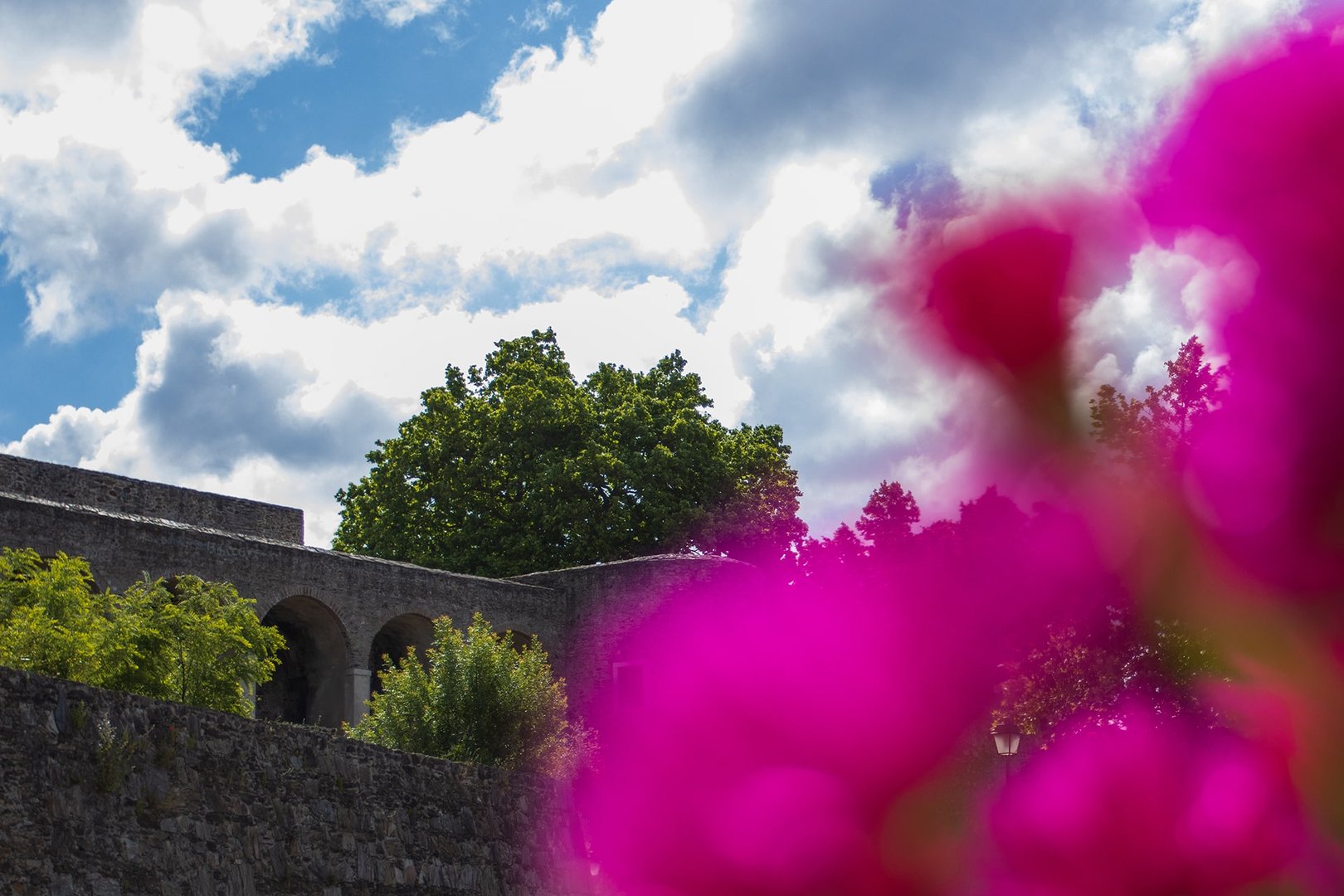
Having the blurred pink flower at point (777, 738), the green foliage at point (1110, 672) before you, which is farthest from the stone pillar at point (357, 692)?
the green foliage at point (1110, 672)

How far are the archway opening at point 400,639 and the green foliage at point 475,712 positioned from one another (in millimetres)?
4773

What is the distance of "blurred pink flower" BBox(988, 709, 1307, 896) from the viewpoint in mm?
12930

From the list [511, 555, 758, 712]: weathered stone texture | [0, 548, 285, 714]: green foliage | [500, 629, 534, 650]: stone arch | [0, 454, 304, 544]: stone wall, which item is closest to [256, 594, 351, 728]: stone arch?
[0, 454, 304, 544]: stone wall

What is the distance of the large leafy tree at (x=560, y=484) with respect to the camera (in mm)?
35969

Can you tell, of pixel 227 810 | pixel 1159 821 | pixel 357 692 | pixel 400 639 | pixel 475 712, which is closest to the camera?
pixel 227 810

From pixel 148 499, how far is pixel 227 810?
1587 cm

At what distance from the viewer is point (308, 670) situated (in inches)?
999

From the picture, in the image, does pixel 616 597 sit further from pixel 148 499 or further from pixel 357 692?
pixel 148 499

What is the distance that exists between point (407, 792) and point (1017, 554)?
8.40m

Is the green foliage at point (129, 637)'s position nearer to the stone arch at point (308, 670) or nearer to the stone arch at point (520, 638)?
the stone arch at point (308, 670)

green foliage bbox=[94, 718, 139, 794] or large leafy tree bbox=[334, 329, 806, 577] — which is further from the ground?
large leafy tree bbox=[334, 329, 806, 577]

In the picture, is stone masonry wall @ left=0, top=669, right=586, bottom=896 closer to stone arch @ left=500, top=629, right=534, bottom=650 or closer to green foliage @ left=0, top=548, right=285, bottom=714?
green foliage @ left=0, top=548, right=285, bottom=714

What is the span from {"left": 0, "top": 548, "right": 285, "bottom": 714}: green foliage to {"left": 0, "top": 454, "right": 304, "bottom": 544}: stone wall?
7406mm

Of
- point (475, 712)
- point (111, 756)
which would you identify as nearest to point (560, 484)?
point (475, 712)
